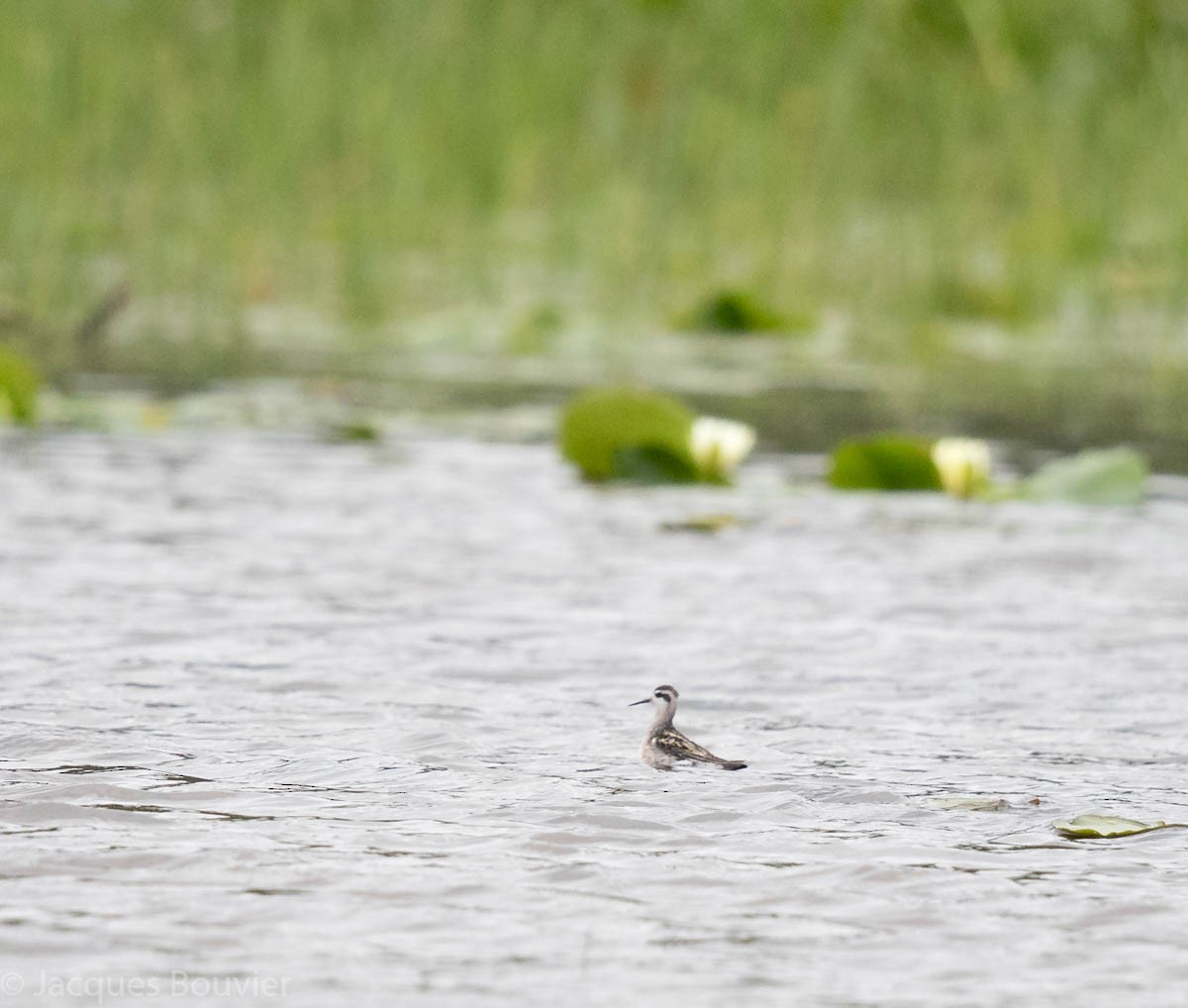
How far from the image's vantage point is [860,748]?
4930 mm

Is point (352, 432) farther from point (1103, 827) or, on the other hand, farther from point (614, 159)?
point (1103, 827)

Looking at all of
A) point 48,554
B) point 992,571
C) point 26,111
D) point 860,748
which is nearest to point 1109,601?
point 992,571

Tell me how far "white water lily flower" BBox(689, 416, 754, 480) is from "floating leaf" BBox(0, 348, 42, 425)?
2910 mm

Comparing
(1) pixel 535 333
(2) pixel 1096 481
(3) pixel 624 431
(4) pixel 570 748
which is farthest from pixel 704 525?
(1) pixel 535 333

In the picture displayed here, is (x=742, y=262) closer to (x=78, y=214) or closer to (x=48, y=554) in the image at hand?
(x=78, y=214)

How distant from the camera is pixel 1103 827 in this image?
421 cm

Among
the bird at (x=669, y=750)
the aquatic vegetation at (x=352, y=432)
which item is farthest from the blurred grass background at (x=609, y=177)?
the bird at (x=669, y=750)

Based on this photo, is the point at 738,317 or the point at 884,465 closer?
the point at 884,465

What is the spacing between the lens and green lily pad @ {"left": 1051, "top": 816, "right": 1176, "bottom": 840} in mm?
4191

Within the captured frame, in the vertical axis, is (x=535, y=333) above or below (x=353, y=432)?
above

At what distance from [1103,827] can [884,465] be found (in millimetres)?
4549

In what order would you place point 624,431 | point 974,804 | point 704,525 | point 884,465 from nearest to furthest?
point 974,804 < point 704,525 < point 884,465 < point 624,431

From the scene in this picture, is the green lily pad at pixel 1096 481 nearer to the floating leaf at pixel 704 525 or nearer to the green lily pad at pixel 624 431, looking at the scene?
the floating leaf at pixel 704 525

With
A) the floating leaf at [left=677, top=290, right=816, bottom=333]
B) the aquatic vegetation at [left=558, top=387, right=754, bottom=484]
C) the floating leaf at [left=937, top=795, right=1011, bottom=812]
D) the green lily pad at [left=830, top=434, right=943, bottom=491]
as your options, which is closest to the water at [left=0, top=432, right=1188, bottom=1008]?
the floating leaf at [left=937, top=795, right=1011, bottom=812]
